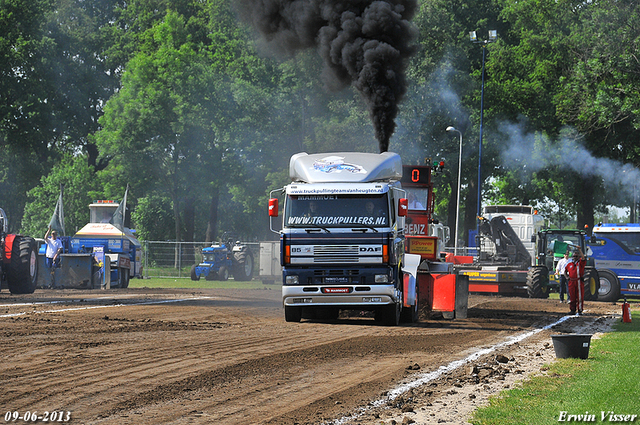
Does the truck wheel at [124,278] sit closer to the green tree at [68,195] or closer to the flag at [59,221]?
the flag at [59,221]

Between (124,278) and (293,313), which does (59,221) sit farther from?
(293,313)

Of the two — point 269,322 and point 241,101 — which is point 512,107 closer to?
point 241,101

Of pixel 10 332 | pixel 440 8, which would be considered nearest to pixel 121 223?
pixel 10 332

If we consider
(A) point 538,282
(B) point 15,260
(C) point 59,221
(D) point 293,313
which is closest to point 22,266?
(B) point 15,260

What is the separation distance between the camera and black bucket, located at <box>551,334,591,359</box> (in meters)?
11.5

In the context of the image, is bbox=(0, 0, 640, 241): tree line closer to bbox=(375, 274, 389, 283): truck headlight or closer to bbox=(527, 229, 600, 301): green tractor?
bbox=(527, 229, 600, 301): green tractor

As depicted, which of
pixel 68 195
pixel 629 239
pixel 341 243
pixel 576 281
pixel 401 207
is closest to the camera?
pixel 341 243

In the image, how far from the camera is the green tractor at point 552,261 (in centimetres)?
2986

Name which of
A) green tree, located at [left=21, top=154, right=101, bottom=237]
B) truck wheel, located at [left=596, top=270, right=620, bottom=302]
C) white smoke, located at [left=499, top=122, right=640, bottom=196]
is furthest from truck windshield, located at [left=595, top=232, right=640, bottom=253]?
green tree, located at [left=21, top=154, right=101, bottom=237]

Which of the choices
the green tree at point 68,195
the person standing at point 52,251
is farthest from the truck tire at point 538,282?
the green tree at point 68,195

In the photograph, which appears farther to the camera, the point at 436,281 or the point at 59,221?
Answer: the point at 59,221

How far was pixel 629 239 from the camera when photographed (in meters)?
31.1

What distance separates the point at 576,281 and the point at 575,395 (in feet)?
44.7

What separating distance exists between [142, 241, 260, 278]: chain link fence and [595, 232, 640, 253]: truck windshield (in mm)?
19291
